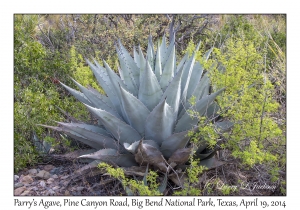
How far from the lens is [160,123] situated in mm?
3170

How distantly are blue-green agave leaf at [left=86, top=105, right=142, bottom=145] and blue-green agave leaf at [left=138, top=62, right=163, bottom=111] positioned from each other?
0.85 ft

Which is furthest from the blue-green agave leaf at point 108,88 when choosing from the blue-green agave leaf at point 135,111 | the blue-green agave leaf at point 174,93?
the blue-green agave leaf at point 174,93

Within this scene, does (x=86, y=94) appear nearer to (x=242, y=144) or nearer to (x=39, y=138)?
(x=39, y=138)

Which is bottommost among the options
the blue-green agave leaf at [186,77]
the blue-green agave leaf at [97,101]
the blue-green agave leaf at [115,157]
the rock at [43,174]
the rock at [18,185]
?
the rock at [18,185]

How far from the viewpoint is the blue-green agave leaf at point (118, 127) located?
10.6ft

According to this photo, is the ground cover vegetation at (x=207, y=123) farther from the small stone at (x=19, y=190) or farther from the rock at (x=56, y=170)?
the small stone at (x=19, y=190)

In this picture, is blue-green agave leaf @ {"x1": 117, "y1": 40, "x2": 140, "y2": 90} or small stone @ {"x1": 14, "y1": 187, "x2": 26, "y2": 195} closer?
small stone @ {"x1": 14, "y1": 187, "x2": 26, "y2": 195}

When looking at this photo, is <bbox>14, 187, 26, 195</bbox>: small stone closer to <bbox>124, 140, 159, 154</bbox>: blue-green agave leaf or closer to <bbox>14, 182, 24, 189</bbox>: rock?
<bbox>14, 182, 24, 189</bbox>: rock

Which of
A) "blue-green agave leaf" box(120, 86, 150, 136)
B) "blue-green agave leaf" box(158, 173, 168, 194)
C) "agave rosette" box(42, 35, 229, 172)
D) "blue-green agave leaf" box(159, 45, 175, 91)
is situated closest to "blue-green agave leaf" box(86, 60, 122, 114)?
"agave rosette" box(42, 35, 229, 172)

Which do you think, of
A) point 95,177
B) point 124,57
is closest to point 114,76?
point 124,57

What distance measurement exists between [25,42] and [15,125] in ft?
4.49

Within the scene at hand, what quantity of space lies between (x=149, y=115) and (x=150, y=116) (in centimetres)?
Result: 1

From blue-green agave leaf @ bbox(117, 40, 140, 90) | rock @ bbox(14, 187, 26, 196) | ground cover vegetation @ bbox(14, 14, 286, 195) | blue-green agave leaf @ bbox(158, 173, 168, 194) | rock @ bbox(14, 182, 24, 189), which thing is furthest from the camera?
blue-green agave leaf @ bbox(117, 40, 140, 90)

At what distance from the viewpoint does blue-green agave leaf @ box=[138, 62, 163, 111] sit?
3.23 metres
